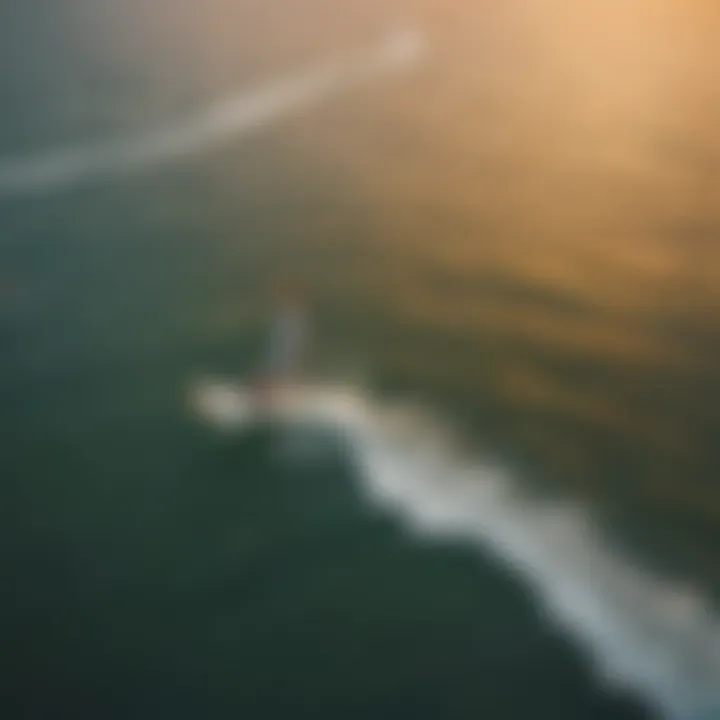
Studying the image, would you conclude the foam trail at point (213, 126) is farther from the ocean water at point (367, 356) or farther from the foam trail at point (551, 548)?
the foam trail at point (551, 548)

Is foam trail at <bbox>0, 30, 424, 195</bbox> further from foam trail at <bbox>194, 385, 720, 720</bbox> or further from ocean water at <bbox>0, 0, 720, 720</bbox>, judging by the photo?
foam trail at <bbox>194, 385, 720, 720</bbox>

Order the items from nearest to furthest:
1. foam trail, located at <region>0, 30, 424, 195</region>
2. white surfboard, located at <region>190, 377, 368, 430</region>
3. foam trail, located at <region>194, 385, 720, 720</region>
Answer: foam trail, located at <region>194, 385, 720, 720</region> < white surfboard, located at <region>190, 377, 368, 430</region> < foam trail, located at <region>0, 30, 424, 195</region>

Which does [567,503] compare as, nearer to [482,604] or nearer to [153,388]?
[482,604]

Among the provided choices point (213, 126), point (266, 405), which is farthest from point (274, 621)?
point (213, 126)

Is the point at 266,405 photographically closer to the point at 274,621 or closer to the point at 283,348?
the point at 283,348

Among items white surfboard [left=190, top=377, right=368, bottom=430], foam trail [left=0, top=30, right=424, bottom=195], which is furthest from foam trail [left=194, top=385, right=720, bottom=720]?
foam trail [left=0, top=30, right=424, bottom=195]

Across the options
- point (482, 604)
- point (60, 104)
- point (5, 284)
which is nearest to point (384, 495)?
point (482, 604)
